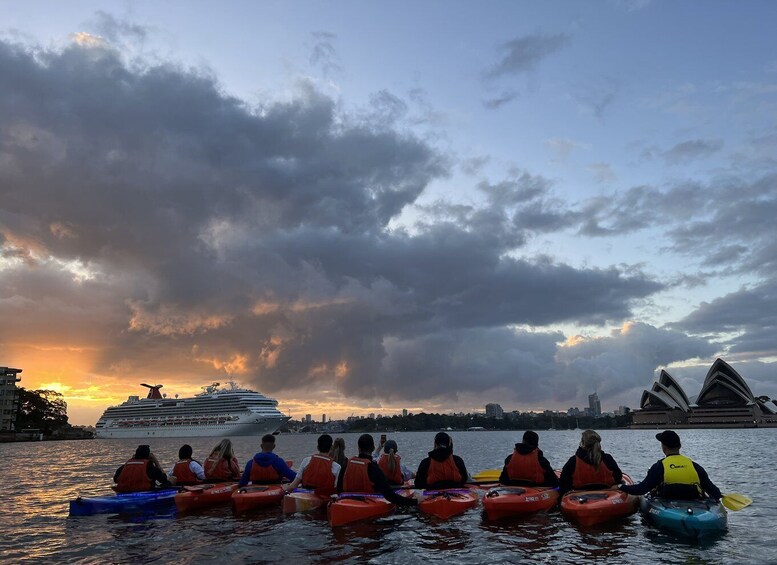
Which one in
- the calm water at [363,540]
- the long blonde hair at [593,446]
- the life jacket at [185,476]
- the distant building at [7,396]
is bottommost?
the calm water at [363,540]

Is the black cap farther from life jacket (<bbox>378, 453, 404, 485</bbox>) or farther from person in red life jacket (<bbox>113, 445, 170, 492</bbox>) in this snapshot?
person in red life jacket (<bbox>113, 445, 170, 492</bbox>)

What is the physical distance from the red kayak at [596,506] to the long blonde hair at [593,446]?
2.99 ft

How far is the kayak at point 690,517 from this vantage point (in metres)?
13.6

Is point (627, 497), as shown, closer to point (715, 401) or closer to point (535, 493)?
point (535, 493)

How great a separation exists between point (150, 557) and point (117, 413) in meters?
176

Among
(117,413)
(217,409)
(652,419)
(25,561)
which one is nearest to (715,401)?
(652,419)

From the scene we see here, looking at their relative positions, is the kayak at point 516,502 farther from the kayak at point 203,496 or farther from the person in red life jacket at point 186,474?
the person in red life jacket at point 186,474

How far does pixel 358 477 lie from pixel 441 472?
272 centimetres

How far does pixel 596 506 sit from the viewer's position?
15.1m

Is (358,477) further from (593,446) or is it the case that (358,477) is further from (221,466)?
(593,446)

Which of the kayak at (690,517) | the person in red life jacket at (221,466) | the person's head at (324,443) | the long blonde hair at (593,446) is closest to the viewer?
the kayak at (690,517)

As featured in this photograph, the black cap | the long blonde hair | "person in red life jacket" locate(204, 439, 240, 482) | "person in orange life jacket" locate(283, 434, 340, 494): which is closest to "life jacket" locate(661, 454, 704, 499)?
the black cap

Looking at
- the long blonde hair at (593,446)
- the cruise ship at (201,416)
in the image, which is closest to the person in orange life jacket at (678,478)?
the long blonde hair at (593,446)

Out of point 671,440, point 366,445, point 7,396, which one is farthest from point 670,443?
point 7,396
